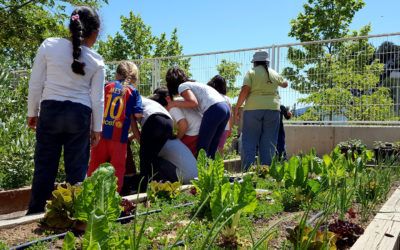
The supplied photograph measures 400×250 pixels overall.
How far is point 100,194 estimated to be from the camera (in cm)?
169

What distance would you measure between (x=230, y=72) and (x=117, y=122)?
5207 millimetres

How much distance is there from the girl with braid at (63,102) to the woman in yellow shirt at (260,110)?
8.99 ft

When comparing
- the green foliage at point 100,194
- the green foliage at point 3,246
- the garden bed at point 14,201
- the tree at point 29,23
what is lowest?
the garden bed at point 14,201

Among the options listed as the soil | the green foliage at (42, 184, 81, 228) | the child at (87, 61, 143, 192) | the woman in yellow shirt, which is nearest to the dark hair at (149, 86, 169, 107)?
the child at (87, 61, 143, 192)

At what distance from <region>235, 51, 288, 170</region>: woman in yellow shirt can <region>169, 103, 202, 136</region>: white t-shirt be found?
3.19ft

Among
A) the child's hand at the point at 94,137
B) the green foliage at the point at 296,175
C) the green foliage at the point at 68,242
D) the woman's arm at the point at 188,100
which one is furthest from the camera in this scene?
the woman's arm at the point at 188,100

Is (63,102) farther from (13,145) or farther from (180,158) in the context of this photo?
(13,145)

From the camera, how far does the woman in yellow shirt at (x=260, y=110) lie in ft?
18.4

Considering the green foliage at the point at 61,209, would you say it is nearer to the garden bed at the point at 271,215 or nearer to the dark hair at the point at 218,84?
the garden bed at the point at 271,215

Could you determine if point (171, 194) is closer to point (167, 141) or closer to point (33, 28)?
point (167, 141)

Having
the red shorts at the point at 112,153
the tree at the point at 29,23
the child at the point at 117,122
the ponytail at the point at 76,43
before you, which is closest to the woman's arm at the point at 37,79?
the ponytail at the point at 76,43

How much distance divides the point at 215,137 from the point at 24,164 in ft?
6.71

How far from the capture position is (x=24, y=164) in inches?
189

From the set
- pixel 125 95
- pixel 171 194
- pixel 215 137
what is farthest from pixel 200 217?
pixel 215 137
